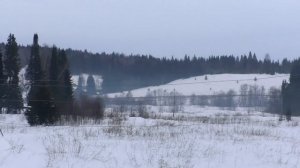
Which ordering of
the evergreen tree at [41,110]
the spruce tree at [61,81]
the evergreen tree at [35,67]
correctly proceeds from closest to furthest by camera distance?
the evergreen tree at [41,110], the spruce tree at [61,81], the evergreen tree at [35,67]

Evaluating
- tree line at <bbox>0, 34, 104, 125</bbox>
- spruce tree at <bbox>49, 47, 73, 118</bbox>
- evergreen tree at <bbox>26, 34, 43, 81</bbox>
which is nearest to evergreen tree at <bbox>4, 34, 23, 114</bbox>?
tree line at <bbox>0, 34, 104, 125</bbox>

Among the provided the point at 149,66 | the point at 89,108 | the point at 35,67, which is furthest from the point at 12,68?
the point at 149,66

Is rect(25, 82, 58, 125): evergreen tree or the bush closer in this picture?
rect(25, 82, 58, 125): evergreen tree

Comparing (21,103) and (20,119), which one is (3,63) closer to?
(21,103)

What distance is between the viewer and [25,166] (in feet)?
36.2

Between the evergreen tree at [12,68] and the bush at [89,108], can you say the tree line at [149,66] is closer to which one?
the evergreen tree at [12,68]

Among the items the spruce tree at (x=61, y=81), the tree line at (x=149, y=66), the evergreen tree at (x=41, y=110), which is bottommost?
the evergreen tree at (x=41, y=110)

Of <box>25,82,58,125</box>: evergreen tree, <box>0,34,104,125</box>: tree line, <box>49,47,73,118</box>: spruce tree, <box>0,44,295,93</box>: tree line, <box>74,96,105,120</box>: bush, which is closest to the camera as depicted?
<box>25,82,58,125</box>: evergreen tree

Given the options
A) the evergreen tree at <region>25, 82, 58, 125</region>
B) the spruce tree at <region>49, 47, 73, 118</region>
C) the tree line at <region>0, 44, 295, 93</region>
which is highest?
the tree line at <region>0, 44, 295, 93</region>

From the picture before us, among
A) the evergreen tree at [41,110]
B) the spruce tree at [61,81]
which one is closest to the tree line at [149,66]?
the spruce tree at [61,81]

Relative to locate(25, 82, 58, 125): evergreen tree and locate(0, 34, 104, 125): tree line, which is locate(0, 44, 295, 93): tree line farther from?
locate(25, 82, 58, 125): evergreen tree

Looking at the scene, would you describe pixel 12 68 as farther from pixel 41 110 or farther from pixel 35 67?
pixel 41 110

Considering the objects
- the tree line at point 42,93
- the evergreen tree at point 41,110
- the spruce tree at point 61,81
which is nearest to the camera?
the evergreen tree at point 41,110

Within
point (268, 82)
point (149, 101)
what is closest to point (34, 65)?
point (149, 101)
